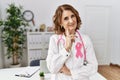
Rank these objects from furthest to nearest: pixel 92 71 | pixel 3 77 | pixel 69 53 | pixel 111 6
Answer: pixel 111 6
pixel 3 77
pixel 92 71
pixel 69 53

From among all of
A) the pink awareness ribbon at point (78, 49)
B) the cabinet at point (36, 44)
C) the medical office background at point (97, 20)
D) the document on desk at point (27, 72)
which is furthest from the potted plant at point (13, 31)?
the pink awareness ribbon at point (78, 49)

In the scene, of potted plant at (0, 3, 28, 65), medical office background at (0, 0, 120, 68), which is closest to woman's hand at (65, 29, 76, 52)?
potted plant at (0, 3, 28, 65)

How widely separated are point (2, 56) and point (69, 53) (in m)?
3.93

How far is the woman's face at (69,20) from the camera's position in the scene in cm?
102

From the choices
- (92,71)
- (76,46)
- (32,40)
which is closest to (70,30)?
(76,46)

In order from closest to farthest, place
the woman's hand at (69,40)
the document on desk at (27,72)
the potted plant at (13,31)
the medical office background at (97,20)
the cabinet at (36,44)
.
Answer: the woman's hand at (69,40) → the document on desk at (27,72) → the potted plant at (13,31) → the cabinet at (36,44) → the medical office background at (97,20)

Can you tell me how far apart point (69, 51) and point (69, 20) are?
0.68 feet

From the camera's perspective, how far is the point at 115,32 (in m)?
5.14

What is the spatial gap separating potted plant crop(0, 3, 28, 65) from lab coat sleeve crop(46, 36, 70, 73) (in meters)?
3.07

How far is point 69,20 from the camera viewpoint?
1.02m

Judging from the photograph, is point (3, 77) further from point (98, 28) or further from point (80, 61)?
point (98, 28)

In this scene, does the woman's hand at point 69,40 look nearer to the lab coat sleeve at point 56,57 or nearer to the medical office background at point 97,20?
the lab coat sleeve at point 56,57

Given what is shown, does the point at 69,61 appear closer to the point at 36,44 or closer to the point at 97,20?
the point at 36,44

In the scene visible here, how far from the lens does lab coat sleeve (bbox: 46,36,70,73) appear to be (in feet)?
3.25
